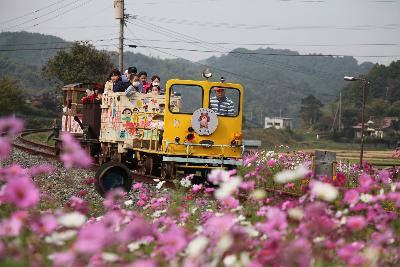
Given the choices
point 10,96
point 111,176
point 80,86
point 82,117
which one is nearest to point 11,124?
point 111,176

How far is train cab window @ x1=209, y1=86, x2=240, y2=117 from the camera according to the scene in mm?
16219

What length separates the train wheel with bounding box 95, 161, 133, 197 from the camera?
36.0 feet

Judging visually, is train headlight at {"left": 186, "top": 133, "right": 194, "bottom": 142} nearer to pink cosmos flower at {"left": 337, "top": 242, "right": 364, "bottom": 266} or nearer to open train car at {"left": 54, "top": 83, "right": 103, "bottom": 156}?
open train car at {"left": 54, "top": 83, "right": 103, "bottom": 156}

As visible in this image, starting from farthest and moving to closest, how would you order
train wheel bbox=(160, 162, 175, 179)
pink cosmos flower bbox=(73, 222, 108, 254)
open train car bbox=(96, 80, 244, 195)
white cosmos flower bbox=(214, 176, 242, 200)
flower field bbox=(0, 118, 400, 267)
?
open train car bbox=(96, 80, 244, 195) < train wheel bbox=(160, 162, 175, 179) < white cosmos flower bbox=(214, 176, 242, 200) < flower field bbox=(0, 118, 400, 267) < pink cosmos flower bbox=(73, 222, 108, 254)

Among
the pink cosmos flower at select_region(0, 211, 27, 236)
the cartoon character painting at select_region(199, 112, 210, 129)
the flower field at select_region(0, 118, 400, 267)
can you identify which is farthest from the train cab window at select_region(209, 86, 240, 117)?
the pink cosmos flower at select_region(0, 211, 27, 236)

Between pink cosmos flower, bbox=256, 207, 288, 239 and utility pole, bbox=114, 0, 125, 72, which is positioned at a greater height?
utility pole, bbox=114, 0, 125, 72

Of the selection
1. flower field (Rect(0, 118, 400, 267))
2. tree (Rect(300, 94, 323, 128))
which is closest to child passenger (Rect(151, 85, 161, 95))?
flower field (Rect(0, 118, 400, 267))

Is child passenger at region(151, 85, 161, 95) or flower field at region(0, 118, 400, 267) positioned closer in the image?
flower field at region(0, 118, 400, 267)

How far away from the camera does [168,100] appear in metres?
15.9

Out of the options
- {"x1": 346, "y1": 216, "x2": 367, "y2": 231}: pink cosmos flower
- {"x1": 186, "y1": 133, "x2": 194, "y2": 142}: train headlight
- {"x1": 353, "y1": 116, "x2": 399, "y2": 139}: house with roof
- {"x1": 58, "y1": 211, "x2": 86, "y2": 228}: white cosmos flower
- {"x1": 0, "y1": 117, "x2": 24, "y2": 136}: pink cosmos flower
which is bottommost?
{"x1": 353, "y1": 116, "x2": 399, "y2": 139}: house with roof

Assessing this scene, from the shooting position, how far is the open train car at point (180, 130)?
51.7ft

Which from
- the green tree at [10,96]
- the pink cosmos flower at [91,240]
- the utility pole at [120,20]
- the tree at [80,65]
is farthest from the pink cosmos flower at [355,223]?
the green tree at [10,96]

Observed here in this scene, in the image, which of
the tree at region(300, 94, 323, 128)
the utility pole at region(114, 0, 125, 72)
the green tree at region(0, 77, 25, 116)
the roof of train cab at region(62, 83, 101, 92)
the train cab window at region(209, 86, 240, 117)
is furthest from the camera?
the tree at region(300, 94, 323, 128)

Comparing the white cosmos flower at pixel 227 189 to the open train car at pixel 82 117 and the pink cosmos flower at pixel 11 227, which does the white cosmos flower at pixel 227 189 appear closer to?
the pink cosmos flower at pixel 11 227
